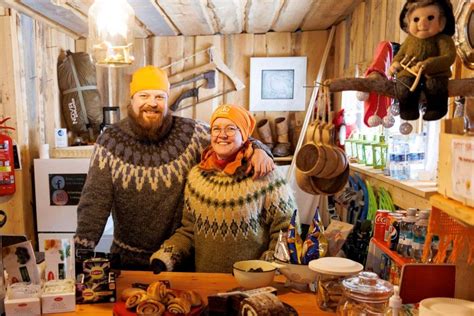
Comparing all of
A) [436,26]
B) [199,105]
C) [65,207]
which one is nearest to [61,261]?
[436,26]

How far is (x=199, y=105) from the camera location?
3736 millimetres

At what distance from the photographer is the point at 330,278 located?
118 cm

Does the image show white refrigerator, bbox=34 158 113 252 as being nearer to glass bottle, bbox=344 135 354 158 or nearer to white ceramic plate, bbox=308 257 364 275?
glass bottle, bbox=344 135 354 158

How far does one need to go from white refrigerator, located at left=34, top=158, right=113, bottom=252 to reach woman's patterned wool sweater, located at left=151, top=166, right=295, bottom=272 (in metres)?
1.54

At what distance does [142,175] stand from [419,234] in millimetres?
1185

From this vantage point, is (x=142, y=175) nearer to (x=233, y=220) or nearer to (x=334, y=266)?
(x=233, y=220)

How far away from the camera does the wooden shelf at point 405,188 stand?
1481mm

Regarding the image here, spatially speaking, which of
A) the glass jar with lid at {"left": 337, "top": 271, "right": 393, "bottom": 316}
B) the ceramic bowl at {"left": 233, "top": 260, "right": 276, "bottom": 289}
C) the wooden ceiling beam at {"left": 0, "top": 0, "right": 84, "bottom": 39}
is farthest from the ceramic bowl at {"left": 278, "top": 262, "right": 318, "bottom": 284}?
the wooden ceiling beam at {"left": 0, "top": 0, "right": 84, "bottom": 39}

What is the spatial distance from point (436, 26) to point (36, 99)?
2895 millimetres

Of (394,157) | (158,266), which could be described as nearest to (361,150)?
(394,157)

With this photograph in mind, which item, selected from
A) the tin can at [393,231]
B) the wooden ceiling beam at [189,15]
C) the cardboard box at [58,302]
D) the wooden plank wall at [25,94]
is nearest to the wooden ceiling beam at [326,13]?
the wooden ceiling beam at [189,15]

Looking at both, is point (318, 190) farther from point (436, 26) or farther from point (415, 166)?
point (415, 166)

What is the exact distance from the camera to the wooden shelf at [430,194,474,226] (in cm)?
65

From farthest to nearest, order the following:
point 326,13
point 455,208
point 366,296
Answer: point 326,13 → point 366,296 → point 455,208
